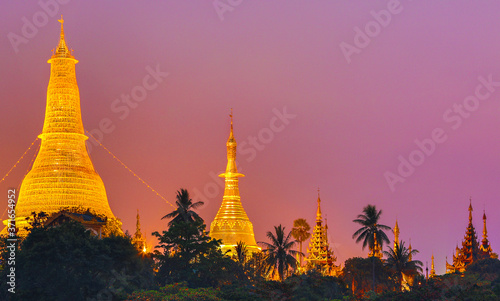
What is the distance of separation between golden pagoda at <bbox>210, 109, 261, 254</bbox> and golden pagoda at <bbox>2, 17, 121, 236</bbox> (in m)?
Result: 25.1

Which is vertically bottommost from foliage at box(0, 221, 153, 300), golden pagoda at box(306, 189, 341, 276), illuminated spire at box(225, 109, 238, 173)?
foliage at box(0, 221, 153, 300)

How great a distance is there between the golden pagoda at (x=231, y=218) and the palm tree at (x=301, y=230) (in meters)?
6.12

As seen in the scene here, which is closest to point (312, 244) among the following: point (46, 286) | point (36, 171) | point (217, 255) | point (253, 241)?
point (253, 241)

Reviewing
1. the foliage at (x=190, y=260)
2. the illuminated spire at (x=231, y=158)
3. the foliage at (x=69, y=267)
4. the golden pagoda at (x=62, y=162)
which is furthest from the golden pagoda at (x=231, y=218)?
the foliage at (x=69, y=267)

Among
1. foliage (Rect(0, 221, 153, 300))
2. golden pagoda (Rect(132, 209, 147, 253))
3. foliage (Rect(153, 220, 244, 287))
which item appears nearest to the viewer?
foliage (Rect(0, 221, 153, 300))

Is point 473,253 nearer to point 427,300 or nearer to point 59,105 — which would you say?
point 59,105

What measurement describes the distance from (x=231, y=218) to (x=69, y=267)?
8277 centimetres

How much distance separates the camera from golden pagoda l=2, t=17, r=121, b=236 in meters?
151

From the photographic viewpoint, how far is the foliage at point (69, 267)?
9269 centimetres

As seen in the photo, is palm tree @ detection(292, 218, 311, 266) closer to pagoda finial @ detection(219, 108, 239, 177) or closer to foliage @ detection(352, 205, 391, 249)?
pagoda finial @ detection(219, 108, 239, 177)

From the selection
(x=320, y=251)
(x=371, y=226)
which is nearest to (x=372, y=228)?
(x=371, y=226)

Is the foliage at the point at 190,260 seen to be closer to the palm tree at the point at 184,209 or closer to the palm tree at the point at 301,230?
the palm tree at the point at 184,209

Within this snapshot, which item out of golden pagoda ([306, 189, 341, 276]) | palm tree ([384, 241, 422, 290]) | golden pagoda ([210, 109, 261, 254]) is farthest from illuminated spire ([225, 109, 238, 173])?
palm tree ([384, 241, 422, 290])

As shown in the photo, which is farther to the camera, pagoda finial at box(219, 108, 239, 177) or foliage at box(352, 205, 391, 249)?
pagoda finial at box(219, 108, 239, 177)
